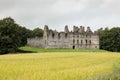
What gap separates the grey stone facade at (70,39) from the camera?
441ft

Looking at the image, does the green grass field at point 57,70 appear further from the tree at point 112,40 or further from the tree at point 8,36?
the tree at point 112,40

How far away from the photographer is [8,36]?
98.5 m

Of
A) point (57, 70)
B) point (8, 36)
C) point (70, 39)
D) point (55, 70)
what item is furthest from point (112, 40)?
point (55, 70)

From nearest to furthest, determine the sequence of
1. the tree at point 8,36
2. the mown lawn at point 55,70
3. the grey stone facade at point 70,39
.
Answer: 1. the mown lawn at point 55,70
2. the tree at point 8,36
3. the grey stone facade at point 70,39

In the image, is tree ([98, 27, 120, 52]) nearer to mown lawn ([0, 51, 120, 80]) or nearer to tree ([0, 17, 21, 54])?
tree ([0, 17, 21, 54])

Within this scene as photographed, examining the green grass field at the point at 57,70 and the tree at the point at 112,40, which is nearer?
the green grass field at the point at 57,70

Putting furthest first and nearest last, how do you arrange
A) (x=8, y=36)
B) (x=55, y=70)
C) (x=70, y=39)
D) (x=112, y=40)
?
(x=70, y=39) < (x=112, y=40) < (x=8, y=36) < (x=55, y=70)

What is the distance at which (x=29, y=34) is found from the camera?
563 ft

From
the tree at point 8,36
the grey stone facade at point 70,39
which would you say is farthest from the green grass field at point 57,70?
the grey stone facade at point 70,39

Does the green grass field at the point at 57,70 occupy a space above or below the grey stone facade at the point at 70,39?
below

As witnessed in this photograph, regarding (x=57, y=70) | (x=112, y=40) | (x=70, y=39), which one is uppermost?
(x=70, y=39)

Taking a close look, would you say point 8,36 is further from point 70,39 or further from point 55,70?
point 55,70

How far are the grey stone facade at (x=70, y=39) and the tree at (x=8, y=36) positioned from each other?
31470 mm

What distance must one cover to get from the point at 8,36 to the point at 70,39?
1779 inches
